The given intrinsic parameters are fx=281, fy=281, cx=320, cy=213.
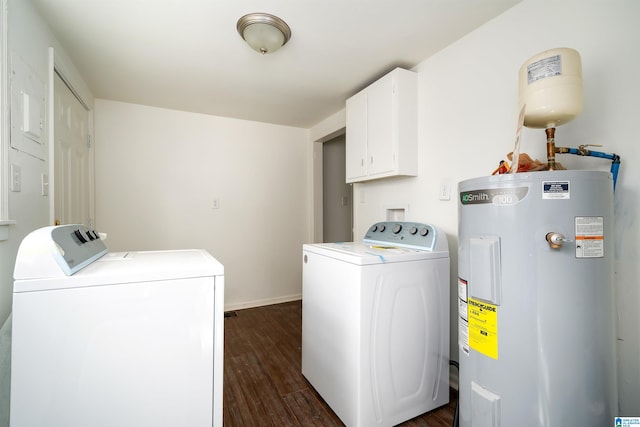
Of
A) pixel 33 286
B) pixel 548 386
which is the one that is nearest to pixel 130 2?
pixel 33 286

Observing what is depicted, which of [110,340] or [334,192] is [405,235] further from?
[334,192]

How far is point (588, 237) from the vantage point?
888 mm

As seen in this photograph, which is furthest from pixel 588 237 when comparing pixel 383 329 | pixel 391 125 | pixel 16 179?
pixel 16 179

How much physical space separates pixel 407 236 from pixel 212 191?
88.8 inches

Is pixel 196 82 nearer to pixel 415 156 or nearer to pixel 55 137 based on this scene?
pixel 55 137

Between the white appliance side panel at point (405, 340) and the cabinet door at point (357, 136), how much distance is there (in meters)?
1.07

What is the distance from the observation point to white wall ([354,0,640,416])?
3.62ft

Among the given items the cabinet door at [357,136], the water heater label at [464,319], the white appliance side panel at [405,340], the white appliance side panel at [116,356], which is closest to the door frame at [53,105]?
the white appliance side panel at [116,356]

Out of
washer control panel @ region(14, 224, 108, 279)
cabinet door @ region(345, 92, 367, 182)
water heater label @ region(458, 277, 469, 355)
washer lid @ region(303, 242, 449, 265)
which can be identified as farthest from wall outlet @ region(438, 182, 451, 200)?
washer control panel @ region(14, 224, 108, 279)

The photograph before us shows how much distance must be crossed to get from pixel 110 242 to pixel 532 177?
130 inches

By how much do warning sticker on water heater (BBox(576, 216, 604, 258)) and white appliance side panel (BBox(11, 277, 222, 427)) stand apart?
1217 mm

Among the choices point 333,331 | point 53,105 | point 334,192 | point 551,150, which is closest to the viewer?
Answer: point 551,150

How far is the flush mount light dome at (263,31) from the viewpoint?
1545 mm

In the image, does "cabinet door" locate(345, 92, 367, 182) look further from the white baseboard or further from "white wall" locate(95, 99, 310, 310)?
the white baseboard
